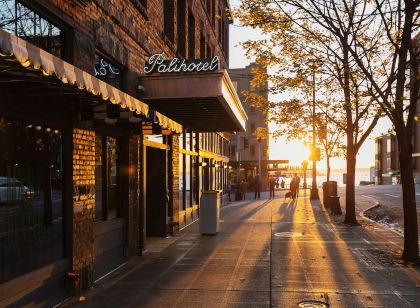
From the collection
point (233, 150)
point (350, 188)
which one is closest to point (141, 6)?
point (350, 188)

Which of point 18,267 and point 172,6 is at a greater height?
point 172,6

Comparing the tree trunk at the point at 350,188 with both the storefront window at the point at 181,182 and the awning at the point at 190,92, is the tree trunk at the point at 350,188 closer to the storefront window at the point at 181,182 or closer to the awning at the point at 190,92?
the storefront window at the point at 181,182

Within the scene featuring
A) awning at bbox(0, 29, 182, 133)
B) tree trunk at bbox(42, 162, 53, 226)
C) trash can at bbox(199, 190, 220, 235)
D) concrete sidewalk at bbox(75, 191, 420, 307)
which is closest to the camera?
awning at bbox(0, 29, 182, 133)

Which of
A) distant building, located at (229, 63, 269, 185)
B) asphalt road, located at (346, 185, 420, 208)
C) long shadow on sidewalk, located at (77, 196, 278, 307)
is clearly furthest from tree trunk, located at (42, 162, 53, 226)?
distant building, located at (229, 63, 269, 185)

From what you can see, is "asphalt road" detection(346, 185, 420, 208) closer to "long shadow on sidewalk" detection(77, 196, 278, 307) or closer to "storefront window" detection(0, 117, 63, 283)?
"long shadow on sidewalk" detection(77, 196, 278, 307)

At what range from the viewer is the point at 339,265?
956cm

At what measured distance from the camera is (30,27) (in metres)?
6.66

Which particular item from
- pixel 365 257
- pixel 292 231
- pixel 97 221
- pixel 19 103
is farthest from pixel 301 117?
pixel 19 103

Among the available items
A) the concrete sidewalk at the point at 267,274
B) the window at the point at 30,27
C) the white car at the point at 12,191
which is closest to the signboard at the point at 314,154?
the concrete sidewalk at the point at 267,274

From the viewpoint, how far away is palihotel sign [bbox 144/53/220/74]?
10.5 meters

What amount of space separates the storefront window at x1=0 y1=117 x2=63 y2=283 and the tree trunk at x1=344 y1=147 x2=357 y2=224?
11.6 metres

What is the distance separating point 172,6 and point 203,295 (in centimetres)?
977

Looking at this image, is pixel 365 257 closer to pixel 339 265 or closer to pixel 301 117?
pixel 339 265

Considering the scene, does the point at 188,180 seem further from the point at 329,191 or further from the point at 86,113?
the point at 86,113
